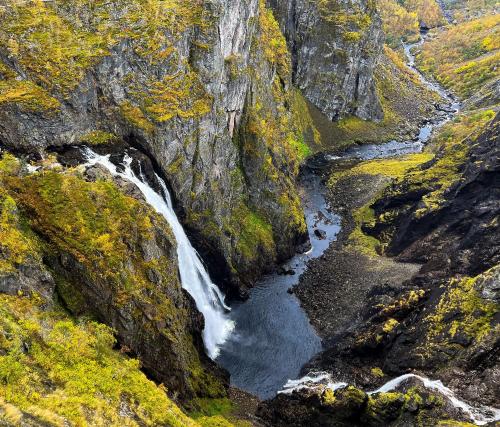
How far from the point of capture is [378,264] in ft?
186

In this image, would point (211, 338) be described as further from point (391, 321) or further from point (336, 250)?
point (336, 250)

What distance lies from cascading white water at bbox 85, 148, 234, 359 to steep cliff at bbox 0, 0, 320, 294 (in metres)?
2.47

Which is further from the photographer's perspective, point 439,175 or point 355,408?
point 439,175

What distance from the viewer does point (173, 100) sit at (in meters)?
43.2

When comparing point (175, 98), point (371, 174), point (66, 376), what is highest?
point (175, 98)

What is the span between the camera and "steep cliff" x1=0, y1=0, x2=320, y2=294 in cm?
3662

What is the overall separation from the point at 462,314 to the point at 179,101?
3211 centimetres

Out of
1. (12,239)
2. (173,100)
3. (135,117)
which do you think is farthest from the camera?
(173,100)

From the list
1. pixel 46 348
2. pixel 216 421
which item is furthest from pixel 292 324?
pixel 46 348

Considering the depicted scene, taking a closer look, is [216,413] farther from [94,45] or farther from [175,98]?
[94,45]

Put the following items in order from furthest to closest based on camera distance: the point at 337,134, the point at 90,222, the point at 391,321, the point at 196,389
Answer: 1. the point at 337,134
2. the point at 391,321
3. the point at 196,389
4. the point at 90,222

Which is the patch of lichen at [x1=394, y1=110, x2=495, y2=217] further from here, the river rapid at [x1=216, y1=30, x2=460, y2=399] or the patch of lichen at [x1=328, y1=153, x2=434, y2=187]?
the river rapid at [x1=216, y1=30, x2=460, y2=399]

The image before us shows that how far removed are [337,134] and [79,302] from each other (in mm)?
87309

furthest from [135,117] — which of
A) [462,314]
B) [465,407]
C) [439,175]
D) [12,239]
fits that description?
[439,175]
